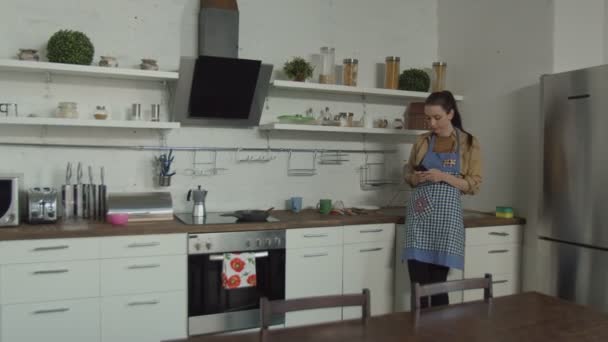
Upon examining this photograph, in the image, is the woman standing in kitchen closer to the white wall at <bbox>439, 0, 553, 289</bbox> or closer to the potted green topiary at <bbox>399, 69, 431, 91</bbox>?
the white wall at <bbox>439, 0, 553, 289</bbox>

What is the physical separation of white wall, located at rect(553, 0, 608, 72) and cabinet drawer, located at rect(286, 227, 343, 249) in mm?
1725

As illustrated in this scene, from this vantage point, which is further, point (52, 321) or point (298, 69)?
point (298, 69)

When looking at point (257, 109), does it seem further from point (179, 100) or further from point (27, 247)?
point (27, 247)

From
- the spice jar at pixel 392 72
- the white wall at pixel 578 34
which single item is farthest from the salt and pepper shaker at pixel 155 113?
the white wall at pixel 578 34

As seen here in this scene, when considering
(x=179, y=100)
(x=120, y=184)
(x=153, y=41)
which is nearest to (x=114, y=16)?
(x=153, y=41)

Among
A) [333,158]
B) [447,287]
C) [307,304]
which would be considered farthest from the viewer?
[333,158]

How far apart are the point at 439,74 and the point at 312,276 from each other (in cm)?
188

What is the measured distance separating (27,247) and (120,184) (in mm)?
821

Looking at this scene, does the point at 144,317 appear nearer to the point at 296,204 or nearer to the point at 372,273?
the point at 296,204

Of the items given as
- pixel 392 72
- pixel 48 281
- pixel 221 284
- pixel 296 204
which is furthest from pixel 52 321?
pixel 392 72

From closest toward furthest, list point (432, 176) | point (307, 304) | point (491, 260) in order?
point (307, 304)
point (432, 176)
point (491, 260)

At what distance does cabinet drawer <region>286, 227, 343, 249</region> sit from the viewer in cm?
308

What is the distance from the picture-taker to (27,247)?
8.20 feet

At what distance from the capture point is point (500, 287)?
11.3ft
